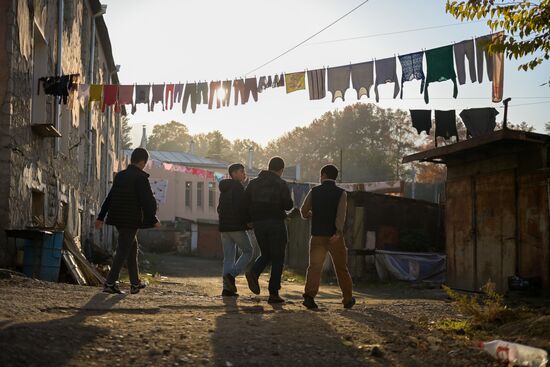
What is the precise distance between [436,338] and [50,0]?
9.82 meters

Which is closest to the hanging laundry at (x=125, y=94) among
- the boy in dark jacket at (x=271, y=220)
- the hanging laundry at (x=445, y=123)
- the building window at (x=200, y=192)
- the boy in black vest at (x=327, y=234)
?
→ the hanging laundry at (x=445, y=123)

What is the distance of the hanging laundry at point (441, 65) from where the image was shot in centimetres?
1310

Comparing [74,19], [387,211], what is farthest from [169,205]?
[74,19]

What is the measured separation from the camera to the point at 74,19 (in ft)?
49.4

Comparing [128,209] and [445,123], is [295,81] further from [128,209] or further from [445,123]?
[128,209]

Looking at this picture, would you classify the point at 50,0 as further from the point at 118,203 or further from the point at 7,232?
the point at 118,203

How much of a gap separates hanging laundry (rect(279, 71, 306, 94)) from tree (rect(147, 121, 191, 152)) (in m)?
71.3

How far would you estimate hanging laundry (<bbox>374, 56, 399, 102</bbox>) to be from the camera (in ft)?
45.6

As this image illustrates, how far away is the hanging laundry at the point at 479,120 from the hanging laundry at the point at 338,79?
2717 millimetres

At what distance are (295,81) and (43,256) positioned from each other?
7794 millimetres

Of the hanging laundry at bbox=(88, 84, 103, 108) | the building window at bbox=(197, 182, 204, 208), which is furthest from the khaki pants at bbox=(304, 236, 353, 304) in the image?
the building window at bbox=(197, 182, 204, 208)

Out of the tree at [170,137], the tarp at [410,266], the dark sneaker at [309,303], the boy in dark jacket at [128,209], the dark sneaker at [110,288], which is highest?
the tree at [170,137]

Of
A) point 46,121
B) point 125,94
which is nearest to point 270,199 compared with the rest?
point 46,121

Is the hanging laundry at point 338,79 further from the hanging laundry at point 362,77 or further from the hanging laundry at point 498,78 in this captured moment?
the hanging laundry at point 498,78
